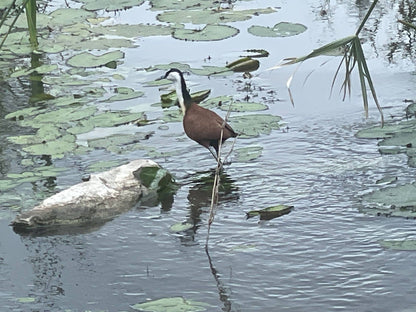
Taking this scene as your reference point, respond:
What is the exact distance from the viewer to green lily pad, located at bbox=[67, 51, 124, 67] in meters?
9.89

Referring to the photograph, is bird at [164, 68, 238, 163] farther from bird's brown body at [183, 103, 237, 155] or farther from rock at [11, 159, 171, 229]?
rock at [11, 159, 171, 229]

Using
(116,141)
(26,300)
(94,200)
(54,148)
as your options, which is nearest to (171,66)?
(116,141)

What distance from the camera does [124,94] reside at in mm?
8953

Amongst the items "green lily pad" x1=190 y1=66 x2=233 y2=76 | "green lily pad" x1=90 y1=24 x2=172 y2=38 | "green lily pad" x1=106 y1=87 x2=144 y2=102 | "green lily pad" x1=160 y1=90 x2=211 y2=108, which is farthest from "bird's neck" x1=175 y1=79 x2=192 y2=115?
"green lily pad" x1=90 y1=24 x2=172 y2=38

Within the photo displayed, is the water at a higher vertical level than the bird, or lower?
lower

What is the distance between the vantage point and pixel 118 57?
10062 millimetres

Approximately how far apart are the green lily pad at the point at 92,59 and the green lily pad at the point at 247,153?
294cm

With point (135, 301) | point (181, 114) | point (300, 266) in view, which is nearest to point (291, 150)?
point (181, 114)

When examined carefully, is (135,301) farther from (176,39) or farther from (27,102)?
(176,39)

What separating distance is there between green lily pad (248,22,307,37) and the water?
7.53 ft

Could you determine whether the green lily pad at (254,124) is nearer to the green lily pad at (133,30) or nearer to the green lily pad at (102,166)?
the green lily pad at (102,166)

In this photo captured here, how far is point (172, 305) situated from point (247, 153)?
8.63 ft

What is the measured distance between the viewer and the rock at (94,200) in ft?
20.5

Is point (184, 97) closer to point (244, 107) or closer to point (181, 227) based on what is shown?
point (244, 107)
